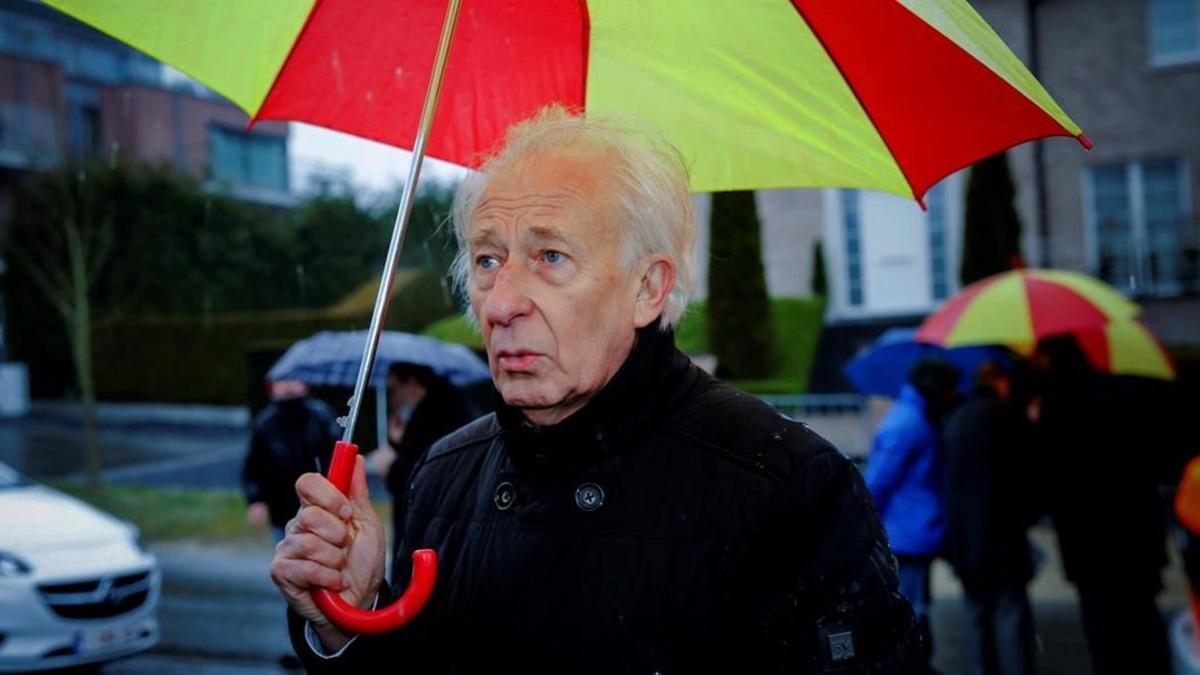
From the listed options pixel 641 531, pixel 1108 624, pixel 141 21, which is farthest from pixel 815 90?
pixel 1108 624

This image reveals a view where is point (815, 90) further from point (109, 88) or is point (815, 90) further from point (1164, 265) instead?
point (109, 88)

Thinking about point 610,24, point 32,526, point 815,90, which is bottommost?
point 32,526

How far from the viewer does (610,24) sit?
7.41 feet

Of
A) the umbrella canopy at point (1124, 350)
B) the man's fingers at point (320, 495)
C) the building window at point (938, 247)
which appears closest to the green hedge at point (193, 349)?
the building window at point (938, 247)

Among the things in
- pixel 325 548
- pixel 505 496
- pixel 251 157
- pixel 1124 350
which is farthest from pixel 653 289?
pixel 251 157

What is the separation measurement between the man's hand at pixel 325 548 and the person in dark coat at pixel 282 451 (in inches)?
253

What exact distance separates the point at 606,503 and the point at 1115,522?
476 centimetres

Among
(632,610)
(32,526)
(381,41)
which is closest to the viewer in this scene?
(632,610)

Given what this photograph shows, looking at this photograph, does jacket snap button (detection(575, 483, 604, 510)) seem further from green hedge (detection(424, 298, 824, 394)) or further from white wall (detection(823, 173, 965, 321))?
white wall (detection(823, 173, 965, 321))

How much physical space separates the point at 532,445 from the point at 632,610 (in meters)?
0.30

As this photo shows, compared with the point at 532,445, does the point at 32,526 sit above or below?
below

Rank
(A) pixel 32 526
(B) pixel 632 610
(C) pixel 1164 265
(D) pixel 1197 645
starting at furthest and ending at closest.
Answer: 1. (C) pixel 1164 265
2. (A) pixel 32 526
3. (D) pixel 1197 645
4. (B) pixel 632 610

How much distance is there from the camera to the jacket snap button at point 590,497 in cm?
173

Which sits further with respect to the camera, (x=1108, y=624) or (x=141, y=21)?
(x=1108, y=624)
